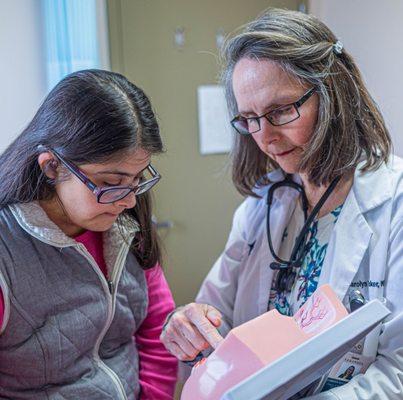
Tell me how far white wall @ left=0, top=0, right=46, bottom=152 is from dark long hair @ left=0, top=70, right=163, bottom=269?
88cm

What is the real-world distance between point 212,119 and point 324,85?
1406 millimetres

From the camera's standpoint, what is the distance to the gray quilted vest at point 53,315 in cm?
93

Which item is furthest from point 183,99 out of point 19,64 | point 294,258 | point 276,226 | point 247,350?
point 247,350

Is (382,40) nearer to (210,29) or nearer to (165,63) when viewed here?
(210,29)

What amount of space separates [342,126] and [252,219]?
15.5 inches

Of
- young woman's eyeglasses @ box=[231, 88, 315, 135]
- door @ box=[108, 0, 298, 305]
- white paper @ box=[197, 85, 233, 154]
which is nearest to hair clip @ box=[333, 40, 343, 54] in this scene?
young woman's eyeglasses @ box=[231, 88, 315, 135]

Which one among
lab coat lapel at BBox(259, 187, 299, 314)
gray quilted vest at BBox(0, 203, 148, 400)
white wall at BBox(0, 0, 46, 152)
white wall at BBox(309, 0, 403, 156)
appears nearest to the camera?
gray quilted vest at BBox(0, 203, 148, 400)

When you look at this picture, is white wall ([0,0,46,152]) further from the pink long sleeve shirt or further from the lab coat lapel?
the lab coat lapel

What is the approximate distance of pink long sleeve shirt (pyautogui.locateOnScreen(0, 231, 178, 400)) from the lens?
1201mm

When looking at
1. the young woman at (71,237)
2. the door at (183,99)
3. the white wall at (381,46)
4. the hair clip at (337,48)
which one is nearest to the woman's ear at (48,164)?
the young woman at (71,237)

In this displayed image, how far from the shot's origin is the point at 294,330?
75 centimetres

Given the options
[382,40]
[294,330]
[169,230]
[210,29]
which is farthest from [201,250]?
[294,330]

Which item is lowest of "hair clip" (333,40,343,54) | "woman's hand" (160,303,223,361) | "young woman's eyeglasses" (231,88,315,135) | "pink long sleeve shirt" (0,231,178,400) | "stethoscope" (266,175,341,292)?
"pink long sleeve shirt" (0,231,178,400)

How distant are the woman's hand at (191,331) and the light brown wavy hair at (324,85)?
0.42 metres
